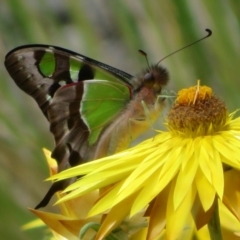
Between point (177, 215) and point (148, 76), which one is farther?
point (148, 76)

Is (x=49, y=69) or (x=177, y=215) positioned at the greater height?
(x=49, y=69)

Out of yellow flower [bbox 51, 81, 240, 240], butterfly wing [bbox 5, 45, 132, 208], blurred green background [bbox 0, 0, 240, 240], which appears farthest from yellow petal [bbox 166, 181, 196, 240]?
blurred green background [bbox 0, 0, 240, 240]

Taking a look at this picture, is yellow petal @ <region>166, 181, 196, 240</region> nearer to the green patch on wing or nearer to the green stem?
the green stem

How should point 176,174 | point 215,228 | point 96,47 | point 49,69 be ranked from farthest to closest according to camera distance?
point 96,47
point 49,69
point 176,174
point 215,228

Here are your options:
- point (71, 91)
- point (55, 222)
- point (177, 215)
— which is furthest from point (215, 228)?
point (71, 91)

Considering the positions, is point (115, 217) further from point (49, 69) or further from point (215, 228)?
point (49, 69)

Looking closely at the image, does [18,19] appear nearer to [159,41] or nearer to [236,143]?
[159,41]

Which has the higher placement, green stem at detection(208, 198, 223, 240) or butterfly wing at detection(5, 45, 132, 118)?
butterfly wing at detection(5, 45, 132, 118)

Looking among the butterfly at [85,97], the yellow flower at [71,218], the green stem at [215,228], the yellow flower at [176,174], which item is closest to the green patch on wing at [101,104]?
the butterfly at [85,97]
